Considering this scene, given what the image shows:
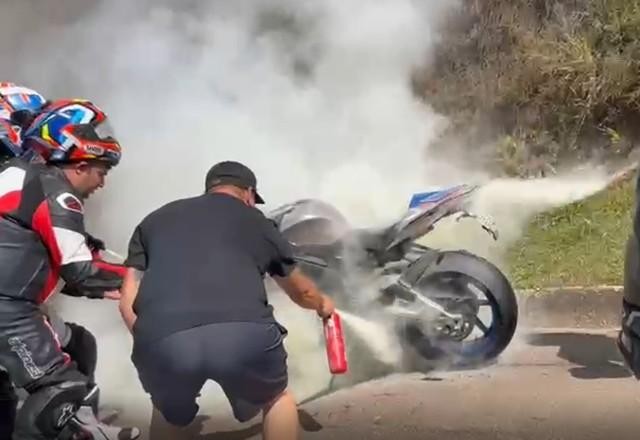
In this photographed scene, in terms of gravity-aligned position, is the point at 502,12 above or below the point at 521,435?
above

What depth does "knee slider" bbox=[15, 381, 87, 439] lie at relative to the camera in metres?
3.76

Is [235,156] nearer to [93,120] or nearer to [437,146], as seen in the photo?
[437,146]

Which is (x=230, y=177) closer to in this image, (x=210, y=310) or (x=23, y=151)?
(x=210, y=310)

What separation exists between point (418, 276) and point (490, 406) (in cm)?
93

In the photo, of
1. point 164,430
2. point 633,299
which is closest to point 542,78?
point 164,430

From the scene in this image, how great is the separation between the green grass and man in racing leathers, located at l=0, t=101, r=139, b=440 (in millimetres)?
4573

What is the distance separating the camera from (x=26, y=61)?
9.23 metres

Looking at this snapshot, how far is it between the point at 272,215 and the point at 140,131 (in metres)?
2.49

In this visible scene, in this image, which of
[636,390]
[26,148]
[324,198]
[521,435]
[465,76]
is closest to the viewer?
[26,148]

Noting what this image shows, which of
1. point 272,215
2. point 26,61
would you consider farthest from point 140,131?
point 272,215

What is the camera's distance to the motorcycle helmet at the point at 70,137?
403 cm

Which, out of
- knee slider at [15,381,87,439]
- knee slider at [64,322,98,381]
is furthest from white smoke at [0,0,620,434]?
knee slider at [15,381,87,439]

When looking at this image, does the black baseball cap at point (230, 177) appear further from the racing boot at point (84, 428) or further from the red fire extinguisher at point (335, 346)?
the racing boot at point (84, 428)

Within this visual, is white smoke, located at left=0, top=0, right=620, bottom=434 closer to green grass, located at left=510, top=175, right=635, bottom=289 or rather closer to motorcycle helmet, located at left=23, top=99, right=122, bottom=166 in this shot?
green grass, located at left=510, top=175, right=635, bottom=289
